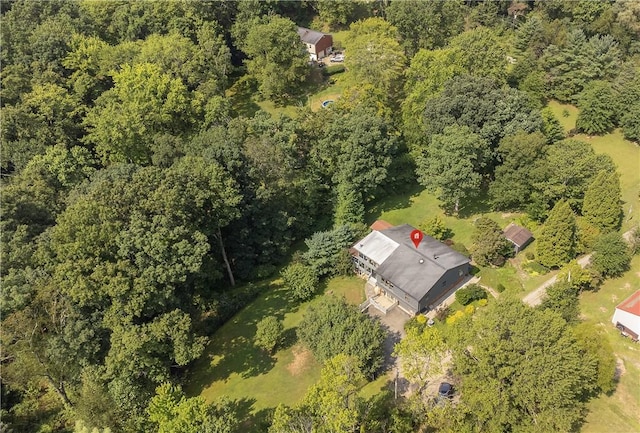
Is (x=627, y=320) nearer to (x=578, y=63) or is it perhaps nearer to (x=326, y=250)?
(x=326, y=250)

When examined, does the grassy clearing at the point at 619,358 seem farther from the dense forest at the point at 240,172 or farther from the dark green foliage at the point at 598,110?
the dark green foliage at the point at 598,110

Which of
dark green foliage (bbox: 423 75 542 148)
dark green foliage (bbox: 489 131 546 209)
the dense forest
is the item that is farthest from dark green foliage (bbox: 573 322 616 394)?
dark green foliage (bbox: 423 75 542 148)

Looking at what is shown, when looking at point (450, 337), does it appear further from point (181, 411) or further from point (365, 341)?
point (181, 411)

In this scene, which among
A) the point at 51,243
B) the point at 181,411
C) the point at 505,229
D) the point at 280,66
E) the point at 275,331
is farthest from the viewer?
the point at 280,66

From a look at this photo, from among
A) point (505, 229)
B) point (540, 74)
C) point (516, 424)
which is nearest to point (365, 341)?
point (516, 424)

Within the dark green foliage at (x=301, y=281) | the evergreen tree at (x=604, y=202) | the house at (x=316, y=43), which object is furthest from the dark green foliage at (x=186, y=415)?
the house at (x=316, y=43)

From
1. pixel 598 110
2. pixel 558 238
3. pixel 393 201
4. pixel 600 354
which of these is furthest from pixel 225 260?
pixel 598 110
